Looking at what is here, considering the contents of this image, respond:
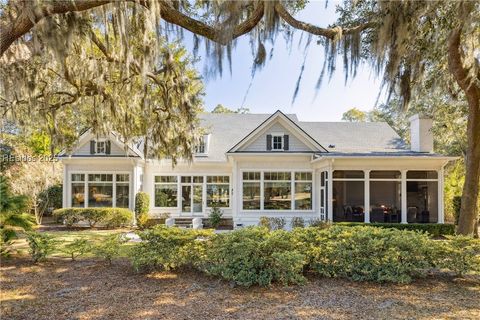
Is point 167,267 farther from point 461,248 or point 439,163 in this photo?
point 439,163

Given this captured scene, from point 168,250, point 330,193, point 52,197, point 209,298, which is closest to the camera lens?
point 209,298

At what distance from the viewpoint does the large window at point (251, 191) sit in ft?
52.3

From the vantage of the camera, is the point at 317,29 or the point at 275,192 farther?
the point at 275,192

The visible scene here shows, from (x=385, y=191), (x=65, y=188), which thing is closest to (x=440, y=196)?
(x=385, y=191)

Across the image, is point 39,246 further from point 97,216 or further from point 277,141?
point 277,141

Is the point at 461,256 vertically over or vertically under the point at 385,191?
under

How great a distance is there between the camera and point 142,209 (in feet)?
53.4

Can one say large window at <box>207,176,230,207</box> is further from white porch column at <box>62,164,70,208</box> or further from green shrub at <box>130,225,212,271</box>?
green shrub at <box>130,225,212,271</box>

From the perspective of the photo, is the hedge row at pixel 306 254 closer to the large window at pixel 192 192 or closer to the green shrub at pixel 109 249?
the green shrub at pixel 109 249

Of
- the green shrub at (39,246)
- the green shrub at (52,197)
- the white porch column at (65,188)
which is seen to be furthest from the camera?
the green shrub at (52,197)

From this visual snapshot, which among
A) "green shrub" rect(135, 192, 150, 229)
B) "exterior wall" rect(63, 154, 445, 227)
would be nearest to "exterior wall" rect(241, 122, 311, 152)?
"exterior wall" rect(63, 154, 445, 227)

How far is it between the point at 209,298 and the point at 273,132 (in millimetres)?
11467

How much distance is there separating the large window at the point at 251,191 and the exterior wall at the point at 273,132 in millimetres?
1312

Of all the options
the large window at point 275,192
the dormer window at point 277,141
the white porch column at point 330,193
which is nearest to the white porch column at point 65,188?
the large window at point 275,192
